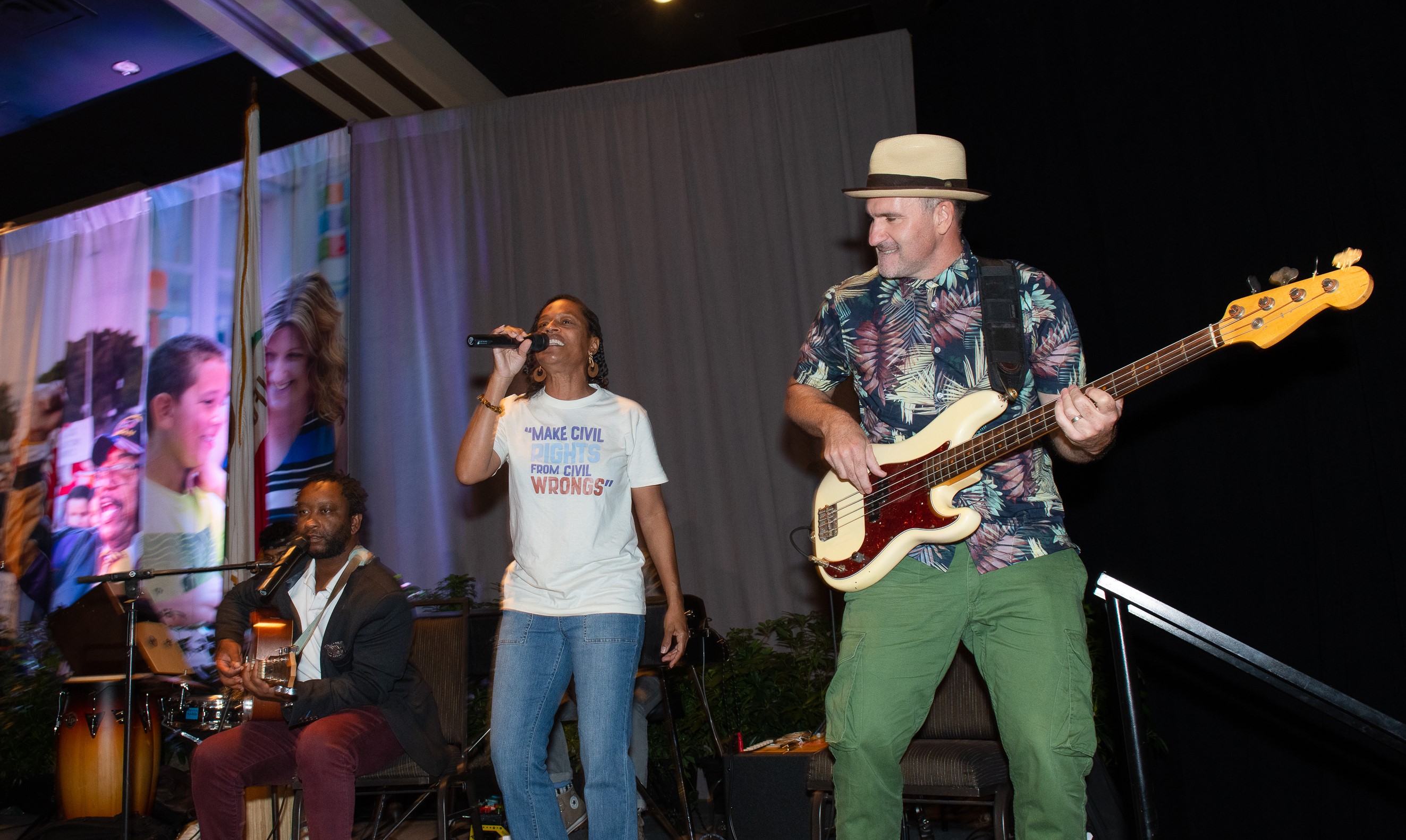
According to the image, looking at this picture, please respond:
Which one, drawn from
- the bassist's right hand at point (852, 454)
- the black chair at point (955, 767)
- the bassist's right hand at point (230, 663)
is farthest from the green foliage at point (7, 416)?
the bassist's right hand at point (852, 454)

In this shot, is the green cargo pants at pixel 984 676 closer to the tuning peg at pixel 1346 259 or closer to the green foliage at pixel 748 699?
the tuning peg at pixel 1346 259

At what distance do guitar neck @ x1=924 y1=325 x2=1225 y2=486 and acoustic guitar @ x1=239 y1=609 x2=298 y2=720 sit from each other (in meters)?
2.38

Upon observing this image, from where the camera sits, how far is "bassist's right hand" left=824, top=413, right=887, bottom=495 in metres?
2.38

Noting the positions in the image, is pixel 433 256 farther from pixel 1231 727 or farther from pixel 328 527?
pixel 1231 727

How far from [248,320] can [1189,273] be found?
4.82m

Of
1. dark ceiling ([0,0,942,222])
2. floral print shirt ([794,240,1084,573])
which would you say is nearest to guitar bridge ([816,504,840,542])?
floral print shirt ([794,240,1084,573])

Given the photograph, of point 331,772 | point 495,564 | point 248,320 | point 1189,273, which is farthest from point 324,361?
point 1189,273

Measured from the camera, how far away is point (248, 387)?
551 centimetres

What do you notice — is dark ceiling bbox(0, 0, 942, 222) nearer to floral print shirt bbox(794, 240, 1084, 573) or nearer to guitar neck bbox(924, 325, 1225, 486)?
floral print shirt bbox(794, 240, 1084, 573)

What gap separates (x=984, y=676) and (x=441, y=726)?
2.27 m

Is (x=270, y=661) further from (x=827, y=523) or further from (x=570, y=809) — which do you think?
(x=827, y=523)

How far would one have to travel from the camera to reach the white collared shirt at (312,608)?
356cm

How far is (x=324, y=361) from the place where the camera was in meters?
6.49

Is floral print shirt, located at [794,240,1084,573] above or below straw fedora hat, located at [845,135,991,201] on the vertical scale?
below
